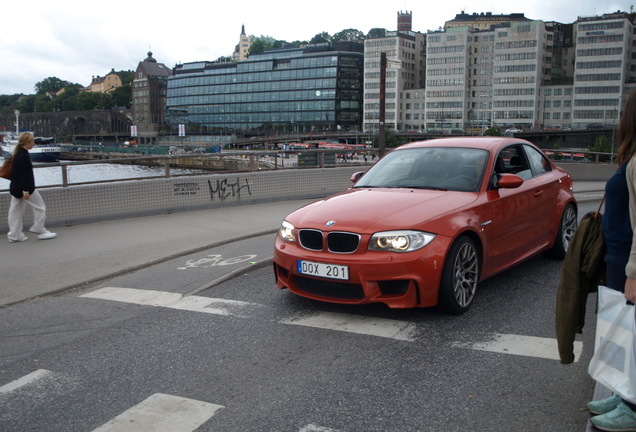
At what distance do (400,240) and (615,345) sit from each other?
2.24 meters

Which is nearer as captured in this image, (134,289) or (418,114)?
(134,289)

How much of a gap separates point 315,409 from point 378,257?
173 cm

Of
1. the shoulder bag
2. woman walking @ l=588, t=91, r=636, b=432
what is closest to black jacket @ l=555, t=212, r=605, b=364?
woman walking @ l=588, t=91, r=636, b=432

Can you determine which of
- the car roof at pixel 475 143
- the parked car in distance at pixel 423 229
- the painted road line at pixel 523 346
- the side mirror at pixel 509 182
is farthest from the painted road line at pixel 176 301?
the car roof at pixel 475 143

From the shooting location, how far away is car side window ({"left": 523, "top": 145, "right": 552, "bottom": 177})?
7.23 m

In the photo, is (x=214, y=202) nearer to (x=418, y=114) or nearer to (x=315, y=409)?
(x=315, y=409)

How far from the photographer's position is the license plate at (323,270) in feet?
16.9

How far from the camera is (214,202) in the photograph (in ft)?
41.8

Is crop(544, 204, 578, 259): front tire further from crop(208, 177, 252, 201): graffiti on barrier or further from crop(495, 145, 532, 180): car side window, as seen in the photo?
crop(208, 177, 252, 201): graffiti on barrier

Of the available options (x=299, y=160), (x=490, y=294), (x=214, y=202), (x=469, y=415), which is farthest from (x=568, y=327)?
(x=299, y=160)

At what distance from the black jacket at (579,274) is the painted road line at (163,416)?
6.94 ft

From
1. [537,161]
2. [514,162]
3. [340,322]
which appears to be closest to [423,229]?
[340,322]

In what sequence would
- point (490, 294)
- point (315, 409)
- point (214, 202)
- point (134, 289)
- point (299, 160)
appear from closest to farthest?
point (315, 409) → point (490, 294) → point (134, 289) → point (214, 202) → point (299, 160)

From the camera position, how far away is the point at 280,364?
4324mm
